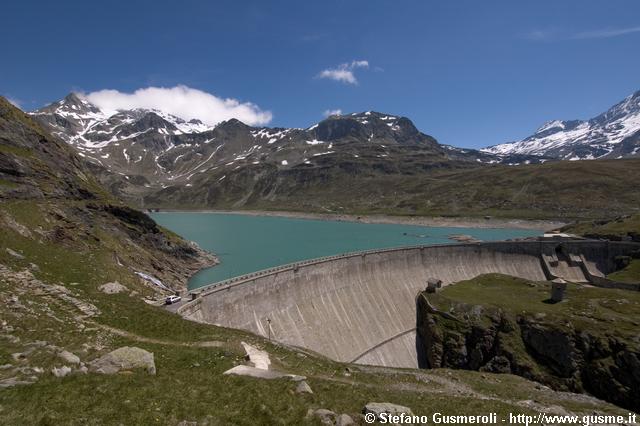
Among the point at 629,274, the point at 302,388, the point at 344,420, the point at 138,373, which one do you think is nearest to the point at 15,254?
the point at 138,373

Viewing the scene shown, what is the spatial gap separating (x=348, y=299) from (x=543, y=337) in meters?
26.4

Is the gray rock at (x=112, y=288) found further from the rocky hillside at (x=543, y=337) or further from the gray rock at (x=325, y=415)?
the rocky hillside at (x=543, y=337)

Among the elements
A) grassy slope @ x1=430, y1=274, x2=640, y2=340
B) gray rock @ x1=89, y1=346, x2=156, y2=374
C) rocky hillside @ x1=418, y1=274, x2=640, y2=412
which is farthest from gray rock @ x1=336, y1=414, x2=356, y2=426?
grassy slope @ x1=430, y1=274, x2=640, y2=340

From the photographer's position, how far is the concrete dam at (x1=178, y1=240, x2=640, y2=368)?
146 ft

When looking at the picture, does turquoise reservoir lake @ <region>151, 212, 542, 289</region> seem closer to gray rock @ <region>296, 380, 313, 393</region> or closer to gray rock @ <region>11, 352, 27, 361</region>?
gray rock @ <region>11, 352, 27, 361</region>

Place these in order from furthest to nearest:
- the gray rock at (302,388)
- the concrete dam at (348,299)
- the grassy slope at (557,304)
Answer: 1. the grassy slope at (557,304)
2. the concrete dam at (348,299)
3. the gray rock at (302,388)

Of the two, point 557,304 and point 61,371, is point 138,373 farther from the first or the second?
point 557,304

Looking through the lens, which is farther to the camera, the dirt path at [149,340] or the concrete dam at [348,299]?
the concrete dam at [348,299]

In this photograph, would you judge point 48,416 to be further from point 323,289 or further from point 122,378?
point 323,289

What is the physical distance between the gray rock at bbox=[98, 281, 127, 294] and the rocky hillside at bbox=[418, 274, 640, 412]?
43.0 m

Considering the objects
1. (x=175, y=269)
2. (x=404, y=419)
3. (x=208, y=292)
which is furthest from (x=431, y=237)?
(x=404, y=419)

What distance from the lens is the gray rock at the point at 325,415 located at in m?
14.7

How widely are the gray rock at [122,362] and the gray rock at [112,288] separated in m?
→ 19.0

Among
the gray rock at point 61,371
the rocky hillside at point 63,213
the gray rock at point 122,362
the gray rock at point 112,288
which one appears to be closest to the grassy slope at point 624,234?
the rocky hillside at point 63,213
